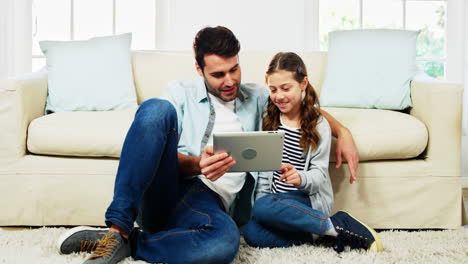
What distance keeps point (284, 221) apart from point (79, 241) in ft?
2.15

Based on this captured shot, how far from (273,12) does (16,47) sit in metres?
1.71

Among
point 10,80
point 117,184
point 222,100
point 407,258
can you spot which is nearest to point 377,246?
point 407,258

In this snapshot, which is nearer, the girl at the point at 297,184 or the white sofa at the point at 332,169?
the girl at the point at 297,184

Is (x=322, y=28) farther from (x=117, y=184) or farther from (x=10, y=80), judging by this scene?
(x=117, y=184)

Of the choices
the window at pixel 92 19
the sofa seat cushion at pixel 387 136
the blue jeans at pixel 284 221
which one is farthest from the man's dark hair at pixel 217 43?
the window at pixel 92 19

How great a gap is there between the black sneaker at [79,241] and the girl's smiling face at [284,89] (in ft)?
2.35

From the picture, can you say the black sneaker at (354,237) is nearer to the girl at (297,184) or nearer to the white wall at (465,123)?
the girl at (297,184)

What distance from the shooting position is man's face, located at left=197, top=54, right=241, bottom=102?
167 cm

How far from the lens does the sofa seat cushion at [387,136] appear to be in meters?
2.05

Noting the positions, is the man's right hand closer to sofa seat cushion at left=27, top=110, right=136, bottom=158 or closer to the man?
the man

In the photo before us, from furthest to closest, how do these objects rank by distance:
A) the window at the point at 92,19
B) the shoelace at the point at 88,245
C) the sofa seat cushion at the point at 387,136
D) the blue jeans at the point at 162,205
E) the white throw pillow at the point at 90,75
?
the window at the point at 92,19 → the white throw pillow at the point at 90,75 → the sofa seat cushion at the point at 387,136 → the shoelace at the point at 88,245 → the blue jeans at the point at 162,205

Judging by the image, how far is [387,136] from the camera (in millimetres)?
2066

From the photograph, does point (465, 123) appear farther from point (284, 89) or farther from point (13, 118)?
point (13, 118)

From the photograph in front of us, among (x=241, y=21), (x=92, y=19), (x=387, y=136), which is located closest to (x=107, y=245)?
(x=387, y=136)
